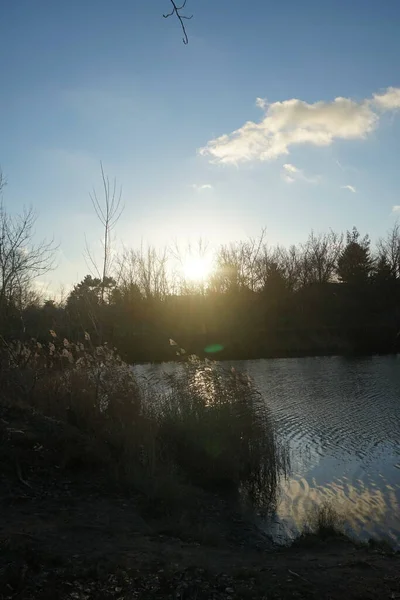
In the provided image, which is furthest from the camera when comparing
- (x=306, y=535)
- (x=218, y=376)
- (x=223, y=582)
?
(x=218, y=376)

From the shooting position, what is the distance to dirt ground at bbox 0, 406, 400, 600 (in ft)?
16.1

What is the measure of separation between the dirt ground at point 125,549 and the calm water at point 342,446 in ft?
4.86

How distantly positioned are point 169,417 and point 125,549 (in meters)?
5.88

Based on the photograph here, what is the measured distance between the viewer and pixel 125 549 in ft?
19.4

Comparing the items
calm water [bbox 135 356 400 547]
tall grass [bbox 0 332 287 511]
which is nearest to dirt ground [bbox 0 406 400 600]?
tall grass [bbox 0 332 287 511]

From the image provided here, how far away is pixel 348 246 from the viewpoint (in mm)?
60031

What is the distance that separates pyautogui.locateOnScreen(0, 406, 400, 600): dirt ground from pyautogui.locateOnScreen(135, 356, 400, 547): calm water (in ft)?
4.86

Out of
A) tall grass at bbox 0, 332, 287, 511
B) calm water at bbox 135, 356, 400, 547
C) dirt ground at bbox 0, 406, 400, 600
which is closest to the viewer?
dirt ground at bbox 0, 406, 400, 600

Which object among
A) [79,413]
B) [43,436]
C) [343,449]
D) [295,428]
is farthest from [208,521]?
[295,428]

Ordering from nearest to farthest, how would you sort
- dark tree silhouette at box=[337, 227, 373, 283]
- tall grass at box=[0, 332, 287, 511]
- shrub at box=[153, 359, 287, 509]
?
tall grass at box=[0, 332, 287, 511], shrub at box=[153, 359, 287, 509], dark tree silhouette at box=[337, 227, 373, 283]

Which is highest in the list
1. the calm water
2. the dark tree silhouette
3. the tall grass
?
the dark tree silhouette

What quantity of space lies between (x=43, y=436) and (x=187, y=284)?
42.8 metres

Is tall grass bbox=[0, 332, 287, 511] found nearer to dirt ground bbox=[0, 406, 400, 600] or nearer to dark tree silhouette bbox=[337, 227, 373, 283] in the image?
dirt ground bbox=[0, 406, 400, 600]

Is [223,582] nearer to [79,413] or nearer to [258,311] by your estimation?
[79,413]
